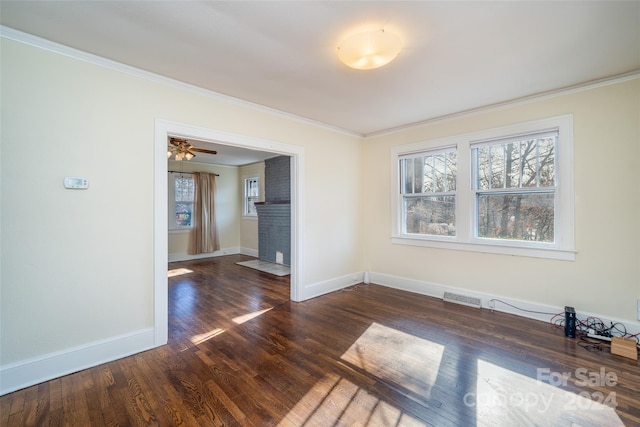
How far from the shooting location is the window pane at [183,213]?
23.2ft

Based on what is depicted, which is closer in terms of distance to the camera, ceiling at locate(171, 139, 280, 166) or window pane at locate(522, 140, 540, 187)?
window pane at locate(522, 140, 540, 187)

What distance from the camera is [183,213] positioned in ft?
23.4

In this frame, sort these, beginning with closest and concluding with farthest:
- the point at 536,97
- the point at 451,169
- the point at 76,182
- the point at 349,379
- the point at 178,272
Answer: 1. the point at 349,379
2. the point at 76,182
3. the point at 536,97
4. the point at 451,169
5. the point at 178,272

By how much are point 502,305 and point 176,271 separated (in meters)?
5.84

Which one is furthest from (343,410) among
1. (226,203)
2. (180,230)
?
(226,203)

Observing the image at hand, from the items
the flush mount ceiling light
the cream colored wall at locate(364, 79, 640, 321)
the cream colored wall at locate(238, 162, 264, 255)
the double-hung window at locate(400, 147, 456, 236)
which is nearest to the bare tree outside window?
the cream colored wall at locate(364, 79, 640, 321)

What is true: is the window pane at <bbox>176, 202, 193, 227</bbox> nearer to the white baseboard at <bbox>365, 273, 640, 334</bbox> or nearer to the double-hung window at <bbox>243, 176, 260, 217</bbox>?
the double-hung window at <bbox>243, 176, 260, 217</bbox>

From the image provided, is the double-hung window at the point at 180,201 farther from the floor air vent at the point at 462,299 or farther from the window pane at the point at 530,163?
the window pane at the point at 530,163

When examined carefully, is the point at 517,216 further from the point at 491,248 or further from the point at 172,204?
the point at 172,204

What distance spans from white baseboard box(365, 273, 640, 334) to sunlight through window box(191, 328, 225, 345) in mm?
2734

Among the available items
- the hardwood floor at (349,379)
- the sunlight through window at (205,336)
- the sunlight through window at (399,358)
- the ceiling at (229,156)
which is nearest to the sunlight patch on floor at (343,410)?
the hardwood floor at (349,379)

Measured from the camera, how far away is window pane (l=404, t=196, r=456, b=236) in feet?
12.8

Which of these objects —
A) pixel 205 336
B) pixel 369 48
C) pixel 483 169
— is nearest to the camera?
pixel 369 48

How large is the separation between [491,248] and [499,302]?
2.22 feet
